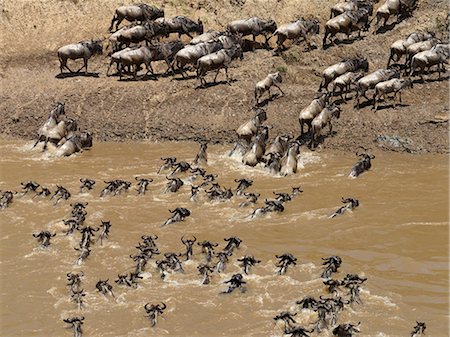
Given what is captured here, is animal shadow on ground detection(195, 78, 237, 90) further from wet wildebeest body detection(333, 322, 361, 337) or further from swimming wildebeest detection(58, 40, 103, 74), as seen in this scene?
wet wildebeest body detection(333, 322, 361, 337)

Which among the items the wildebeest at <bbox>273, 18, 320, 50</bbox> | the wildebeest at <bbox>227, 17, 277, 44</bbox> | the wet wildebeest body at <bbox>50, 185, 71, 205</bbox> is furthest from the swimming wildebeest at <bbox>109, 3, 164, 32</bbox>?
the wet wildebeest body at <bbox>50, 185, 71, 205</bbox>

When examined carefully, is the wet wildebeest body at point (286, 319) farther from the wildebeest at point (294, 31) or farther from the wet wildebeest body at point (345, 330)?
the wildebeest at point (294, 31)

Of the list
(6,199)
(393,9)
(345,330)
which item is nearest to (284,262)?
(345,330)

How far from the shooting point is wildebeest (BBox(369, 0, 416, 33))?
79.3 feet

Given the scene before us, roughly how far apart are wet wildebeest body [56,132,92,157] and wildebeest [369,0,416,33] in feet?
39.0

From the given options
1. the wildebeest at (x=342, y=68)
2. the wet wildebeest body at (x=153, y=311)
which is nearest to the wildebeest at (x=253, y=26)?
the wildebeest at (x=342, y=68)

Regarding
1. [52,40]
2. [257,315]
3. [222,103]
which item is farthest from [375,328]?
[52,40]

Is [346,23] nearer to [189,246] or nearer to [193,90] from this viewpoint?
[193,90]

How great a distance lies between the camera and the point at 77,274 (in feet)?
36.7

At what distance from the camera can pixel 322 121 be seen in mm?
18766

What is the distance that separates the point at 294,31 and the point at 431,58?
17.5 feet

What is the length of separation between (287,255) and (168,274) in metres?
2.16

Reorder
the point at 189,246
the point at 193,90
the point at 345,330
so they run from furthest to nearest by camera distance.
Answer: the point at 193,90, the point at 189,246, the point at 345,330

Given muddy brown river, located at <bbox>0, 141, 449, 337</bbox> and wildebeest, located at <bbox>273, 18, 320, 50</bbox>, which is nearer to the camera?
muddy brown river, located at <bbox>0, 141, 449, 337</bbox>
